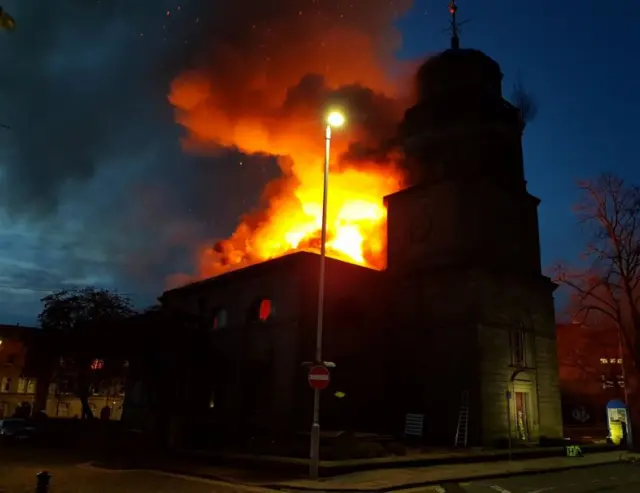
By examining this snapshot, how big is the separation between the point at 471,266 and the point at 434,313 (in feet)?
10.8

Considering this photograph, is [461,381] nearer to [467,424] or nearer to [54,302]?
[467,424]

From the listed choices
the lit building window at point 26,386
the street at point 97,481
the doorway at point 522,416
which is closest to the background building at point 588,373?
the doorway at point 522,416

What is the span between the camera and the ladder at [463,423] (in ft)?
84.3

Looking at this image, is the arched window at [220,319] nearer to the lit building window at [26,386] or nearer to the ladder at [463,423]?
the ladder at [463,423]

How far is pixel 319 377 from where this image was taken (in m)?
16.1

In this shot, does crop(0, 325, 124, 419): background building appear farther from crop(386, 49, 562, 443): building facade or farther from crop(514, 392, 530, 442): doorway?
crop(514, 392, 530, 442): doorway

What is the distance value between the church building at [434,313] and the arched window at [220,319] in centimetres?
7

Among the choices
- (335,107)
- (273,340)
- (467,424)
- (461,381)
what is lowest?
(467,424)

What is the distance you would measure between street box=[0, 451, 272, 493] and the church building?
10.7 meters

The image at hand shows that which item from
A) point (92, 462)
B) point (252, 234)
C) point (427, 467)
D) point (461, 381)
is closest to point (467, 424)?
point (461, 381)

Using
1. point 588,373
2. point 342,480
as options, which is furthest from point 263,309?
point 588,373

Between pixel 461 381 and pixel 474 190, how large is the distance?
10437mm

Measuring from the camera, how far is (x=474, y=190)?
99.5 ft

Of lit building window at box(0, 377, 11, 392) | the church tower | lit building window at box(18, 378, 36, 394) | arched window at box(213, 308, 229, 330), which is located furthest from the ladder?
lit building window at box(0, 377, 11, 392)
